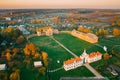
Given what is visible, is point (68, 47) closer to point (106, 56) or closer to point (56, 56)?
point (56, 56)

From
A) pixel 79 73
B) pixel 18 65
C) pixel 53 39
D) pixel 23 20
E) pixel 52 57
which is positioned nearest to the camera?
pixel 79 73

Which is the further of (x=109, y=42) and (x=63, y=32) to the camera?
(x=63, y=32)

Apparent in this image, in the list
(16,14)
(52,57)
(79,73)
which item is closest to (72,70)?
(79,73)

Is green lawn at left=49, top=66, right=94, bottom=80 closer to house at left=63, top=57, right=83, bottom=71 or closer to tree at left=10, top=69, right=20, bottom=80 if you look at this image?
house at left=63, top=57, right=83, bottom=71

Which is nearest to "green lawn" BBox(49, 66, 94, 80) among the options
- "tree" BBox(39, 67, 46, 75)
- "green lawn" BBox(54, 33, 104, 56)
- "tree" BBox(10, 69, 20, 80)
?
"tree" BBox(39, 67, 46, 75)

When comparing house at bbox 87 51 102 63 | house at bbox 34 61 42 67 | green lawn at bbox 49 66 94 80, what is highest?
house at bbox 87 51 102 63

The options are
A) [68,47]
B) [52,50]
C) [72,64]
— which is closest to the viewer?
[72,64]

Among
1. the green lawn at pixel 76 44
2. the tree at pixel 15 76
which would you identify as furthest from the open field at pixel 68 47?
the tree at pixel 15 76

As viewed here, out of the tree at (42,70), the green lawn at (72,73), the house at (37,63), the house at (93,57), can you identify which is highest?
the house at (93,57)

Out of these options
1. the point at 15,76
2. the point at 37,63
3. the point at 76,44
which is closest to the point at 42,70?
the point at 37,63

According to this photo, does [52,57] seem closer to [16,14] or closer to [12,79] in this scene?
[12,79]

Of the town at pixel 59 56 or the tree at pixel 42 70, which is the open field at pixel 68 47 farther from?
the tree at pixel 42 70
